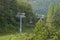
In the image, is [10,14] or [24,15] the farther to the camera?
[24,15]

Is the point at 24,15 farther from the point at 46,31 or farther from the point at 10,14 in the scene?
the point at 46,31

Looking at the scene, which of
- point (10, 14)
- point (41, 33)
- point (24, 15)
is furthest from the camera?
point (24, 15)

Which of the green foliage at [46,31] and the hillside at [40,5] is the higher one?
the hillside at [40,5]

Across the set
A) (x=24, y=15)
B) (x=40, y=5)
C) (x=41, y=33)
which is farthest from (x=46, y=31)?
(x=24, y=15)

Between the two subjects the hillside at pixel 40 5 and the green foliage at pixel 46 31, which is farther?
the hillside at pixel 40 5

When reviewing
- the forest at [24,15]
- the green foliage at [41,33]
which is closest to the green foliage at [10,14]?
the forest at [24,15]

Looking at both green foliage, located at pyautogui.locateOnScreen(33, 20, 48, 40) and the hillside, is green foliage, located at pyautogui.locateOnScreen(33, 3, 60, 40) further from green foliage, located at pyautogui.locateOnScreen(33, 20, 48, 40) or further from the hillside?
the hillside

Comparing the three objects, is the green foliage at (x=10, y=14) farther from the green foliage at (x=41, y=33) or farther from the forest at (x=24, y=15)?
the green foliage at (x=41, y=33)

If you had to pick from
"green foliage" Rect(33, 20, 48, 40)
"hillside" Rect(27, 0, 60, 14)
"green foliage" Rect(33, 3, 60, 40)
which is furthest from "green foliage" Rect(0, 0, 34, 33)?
"green foliage" Rect(33, 20, 48, 40)

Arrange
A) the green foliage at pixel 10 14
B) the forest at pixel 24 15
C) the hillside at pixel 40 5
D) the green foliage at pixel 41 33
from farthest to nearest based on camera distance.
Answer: the hillside at pixel 40 5 < the green foliage at pixel 10 14 < the forest at pixel 24 15 < the green foliage at pixel 41 33

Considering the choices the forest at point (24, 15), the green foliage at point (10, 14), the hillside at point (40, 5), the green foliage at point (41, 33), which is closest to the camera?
the green foliage at point (41, 33)

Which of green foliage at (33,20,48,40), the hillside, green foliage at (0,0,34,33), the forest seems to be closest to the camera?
green foliage at (33,20,48,40)

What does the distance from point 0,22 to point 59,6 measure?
1.42m

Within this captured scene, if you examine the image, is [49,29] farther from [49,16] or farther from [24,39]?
[49,16]
